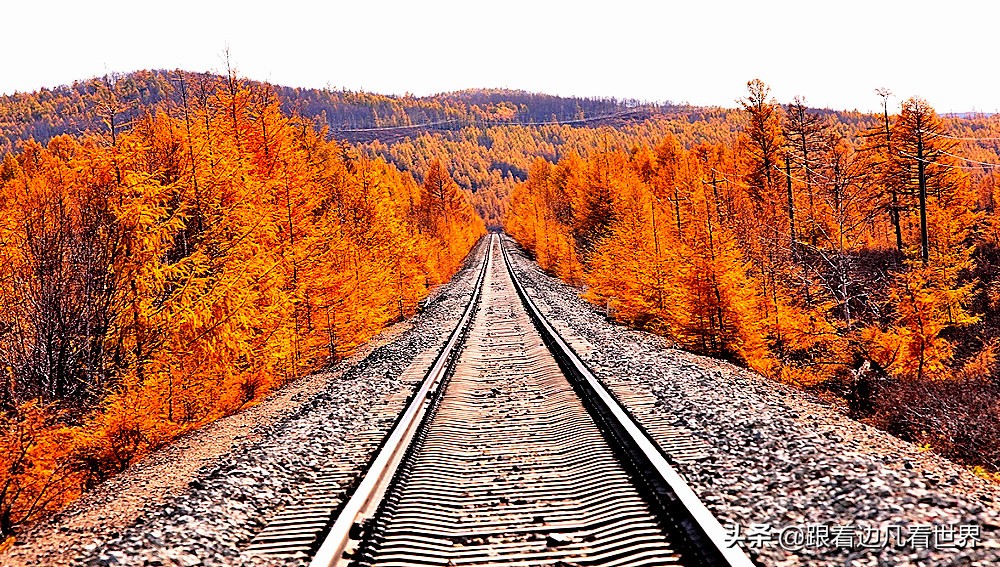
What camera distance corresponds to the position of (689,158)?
5566 centimetres

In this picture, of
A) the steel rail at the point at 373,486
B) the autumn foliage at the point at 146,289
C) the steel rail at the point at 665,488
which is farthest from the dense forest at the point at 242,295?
the steel rail at the point at 373,486

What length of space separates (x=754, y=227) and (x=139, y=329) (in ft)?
85.3

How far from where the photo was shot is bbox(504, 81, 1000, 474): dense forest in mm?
11602

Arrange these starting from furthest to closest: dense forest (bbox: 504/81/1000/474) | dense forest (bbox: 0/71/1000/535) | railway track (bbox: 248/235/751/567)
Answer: dense forest (bbox: 504/81/1000/474), dense forest (bbox: 0/71/1000/535), railway track (bbox: 248/235/751/567)

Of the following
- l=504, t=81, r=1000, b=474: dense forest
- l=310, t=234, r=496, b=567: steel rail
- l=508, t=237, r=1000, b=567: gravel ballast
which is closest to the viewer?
l=508, t=237, r=1000, b=567: gravel ballast

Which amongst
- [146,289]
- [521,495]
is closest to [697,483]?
[521,495]

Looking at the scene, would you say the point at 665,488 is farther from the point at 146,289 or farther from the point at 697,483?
the point at 146,289

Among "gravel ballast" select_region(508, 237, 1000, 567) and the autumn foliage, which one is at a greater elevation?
the autumn foliage

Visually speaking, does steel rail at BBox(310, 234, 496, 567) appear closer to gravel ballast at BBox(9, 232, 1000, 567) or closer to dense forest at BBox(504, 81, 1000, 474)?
gravel ballast at BBox(9, 232, 1000, 567)

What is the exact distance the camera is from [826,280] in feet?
48.6

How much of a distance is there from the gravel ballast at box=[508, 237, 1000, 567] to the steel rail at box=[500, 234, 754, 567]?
22cm

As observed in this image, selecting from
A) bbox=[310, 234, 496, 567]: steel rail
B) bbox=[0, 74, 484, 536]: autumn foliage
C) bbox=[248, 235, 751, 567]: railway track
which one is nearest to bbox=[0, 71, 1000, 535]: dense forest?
bbox=[0, 74, 484, 536]: autumn foliage

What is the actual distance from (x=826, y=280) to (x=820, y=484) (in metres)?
11.5

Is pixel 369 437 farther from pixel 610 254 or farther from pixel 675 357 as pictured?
pixel 610 254
